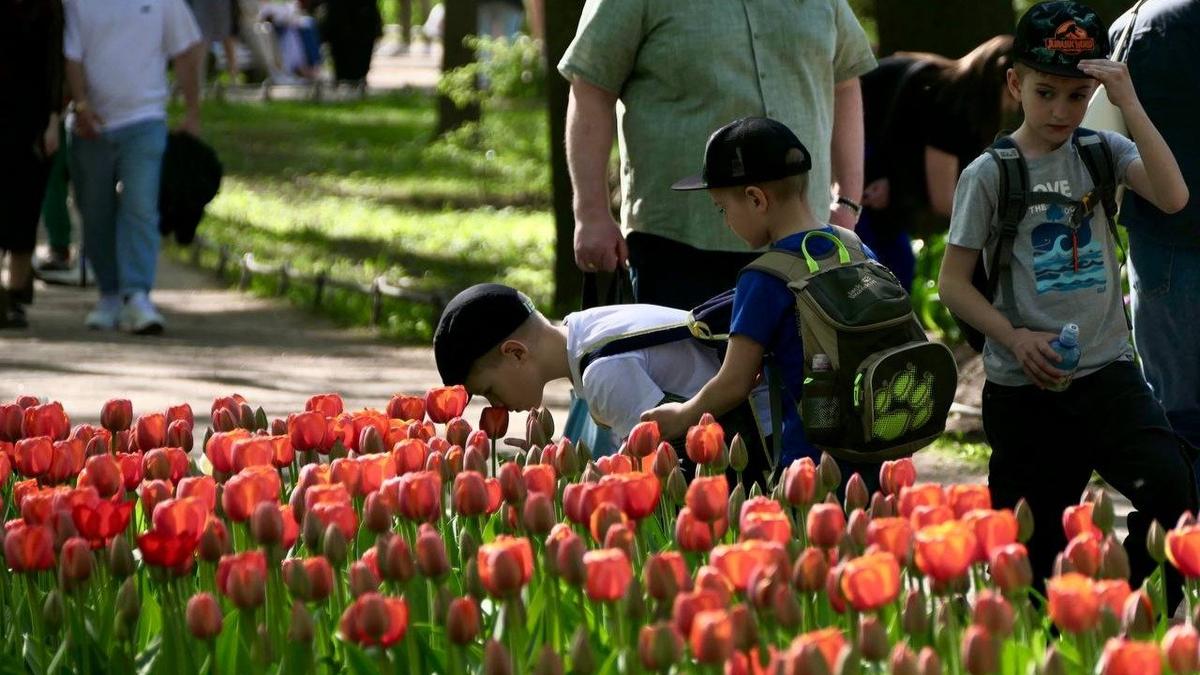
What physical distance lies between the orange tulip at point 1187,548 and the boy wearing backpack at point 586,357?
1680 mm

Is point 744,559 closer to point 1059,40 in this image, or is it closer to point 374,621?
point 374,621

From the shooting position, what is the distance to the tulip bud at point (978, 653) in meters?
2.82

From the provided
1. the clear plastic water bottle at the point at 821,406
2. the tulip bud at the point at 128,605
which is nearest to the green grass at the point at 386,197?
the clear plastic water bottle at the point at 821,406

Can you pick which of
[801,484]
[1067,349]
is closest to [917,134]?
[1067,349]

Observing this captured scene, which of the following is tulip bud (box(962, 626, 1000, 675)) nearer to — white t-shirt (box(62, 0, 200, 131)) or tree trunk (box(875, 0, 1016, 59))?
tree trunk (box(875, 0, 1016, 59))

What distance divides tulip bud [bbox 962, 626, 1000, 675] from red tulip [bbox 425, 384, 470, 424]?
1.91 metres

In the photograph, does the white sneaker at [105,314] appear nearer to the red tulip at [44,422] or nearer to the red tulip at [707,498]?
the red tulip at [44,422]

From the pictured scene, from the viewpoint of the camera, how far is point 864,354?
4.49 meters

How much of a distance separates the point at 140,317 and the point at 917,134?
15.4 ft

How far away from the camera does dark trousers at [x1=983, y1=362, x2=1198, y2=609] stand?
4738 millimetres

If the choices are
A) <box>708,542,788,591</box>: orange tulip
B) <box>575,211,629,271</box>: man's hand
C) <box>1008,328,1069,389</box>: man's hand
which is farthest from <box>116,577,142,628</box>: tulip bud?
<box>575,211,629,271</box>: man's hand

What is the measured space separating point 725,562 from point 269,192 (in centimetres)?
1638

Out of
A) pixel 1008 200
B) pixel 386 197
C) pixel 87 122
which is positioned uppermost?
pixel 1008 200

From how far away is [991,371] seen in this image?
16.3ft
